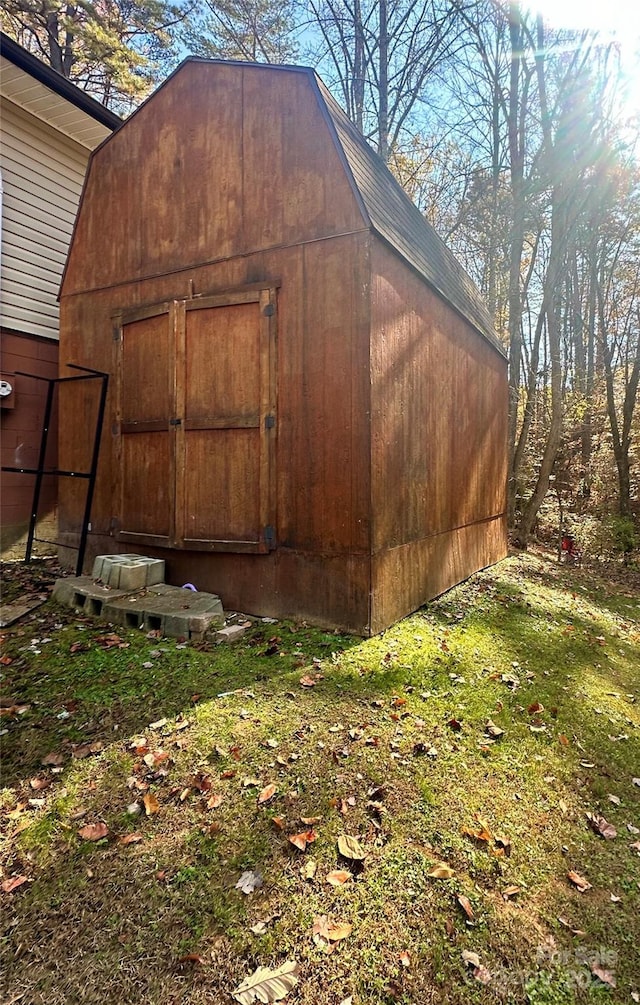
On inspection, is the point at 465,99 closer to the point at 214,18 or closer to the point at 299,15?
the point at 299,15

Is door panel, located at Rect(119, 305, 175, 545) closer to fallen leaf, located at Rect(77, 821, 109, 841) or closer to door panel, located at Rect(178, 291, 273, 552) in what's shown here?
door panel, located at Rect(178, 291, 273, 552)

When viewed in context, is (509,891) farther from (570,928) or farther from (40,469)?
(40,469)

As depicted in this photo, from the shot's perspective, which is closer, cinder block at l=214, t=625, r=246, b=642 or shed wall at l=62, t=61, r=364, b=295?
cinder block at l=214, t=625, r=246, b=642

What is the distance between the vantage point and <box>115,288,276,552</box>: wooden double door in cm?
417

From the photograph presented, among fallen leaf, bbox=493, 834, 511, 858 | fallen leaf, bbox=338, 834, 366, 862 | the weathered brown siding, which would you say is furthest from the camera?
the weathered brown siding

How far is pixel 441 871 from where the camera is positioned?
6.29ft

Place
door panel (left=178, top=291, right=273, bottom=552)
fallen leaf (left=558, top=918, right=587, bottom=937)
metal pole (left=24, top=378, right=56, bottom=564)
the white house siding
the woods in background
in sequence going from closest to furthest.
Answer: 1. fallen leaf (left=558, top=918, right=587, bottom=937)
2. door panel (left=178, top=291, right=273, bottom=552)
3. metal pole (left=24, top=378, right=56, bottom=564)
4. the white house siding
5. the woods in background

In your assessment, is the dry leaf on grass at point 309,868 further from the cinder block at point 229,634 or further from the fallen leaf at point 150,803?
the cinder block at point 229,634

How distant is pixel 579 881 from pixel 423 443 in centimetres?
350

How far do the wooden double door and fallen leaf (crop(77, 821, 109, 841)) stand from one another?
7.62 feet

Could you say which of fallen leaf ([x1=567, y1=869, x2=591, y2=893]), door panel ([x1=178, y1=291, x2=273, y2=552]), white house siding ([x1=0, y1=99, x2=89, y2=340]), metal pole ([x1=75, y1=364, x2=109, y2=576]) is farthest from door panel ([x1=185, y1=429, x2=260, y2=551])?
white house siding ([x1=0, y1=99, x2=89, y2=340])

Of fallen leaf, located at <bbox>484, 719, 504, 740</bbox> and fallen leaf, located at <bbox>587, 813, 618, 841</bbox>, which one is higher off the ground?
fallen leaf, located at <bbox>484, 719, 504, 740</bbox>

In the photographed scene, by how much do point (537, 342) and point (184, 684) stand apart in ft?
41.9

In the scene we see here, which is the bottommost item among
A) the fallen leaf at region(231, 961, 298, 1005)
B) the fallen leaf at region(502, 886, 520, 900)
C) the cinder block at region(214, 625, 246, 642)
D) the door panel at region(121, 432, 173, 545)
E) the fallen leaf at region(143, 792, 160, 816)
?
the fallen leaf at region(502, 886, 520, 900)
